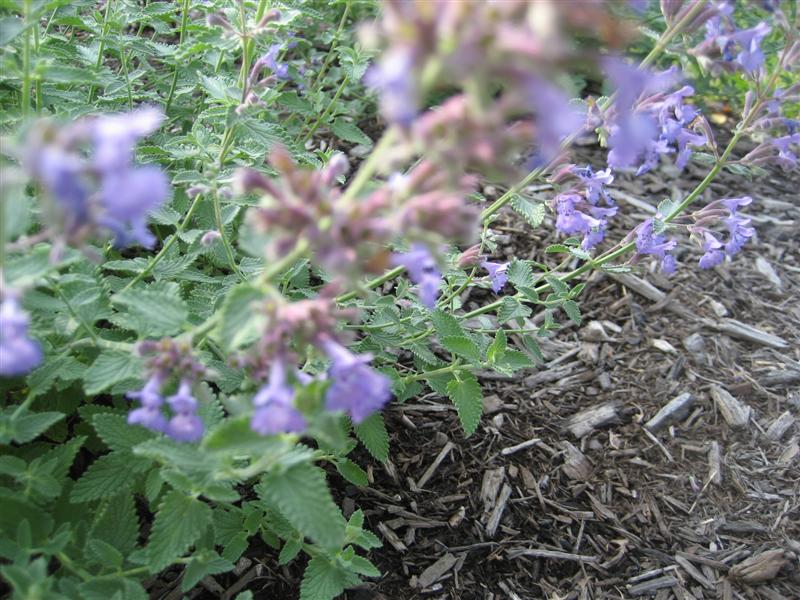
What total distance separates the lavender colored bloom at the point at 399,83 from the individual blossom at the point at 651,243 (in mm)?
2030

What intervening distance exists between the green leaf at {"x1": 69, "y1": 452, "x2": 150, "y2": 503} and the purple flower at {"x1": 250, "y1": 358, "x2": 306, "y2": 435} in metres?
0.78

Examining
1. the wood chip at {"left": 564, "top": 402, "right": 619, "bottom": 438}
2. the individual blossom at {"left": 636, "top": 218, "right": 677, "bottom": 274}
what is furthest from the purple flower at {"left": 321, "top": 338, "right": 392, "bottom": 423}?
the wood chip at {"left": 564, "top": 402, "right": 619, "bottom": 438}

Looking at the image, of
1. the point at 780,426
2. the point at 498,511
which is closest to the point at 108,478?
the point at 498,511

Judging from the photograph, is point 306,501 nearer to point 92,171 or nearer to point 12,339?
point 12,339

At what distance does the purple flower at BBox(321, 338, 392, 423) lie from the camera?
180cm

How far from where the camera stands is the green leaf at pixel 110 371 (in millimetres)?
2039

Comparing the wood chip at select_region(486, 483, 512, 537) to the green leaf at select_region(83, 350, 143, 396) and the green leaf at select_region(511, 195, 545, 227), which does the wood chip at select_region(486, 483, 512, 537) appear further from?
the green leaf at select_region(83, 350, 143, 396)

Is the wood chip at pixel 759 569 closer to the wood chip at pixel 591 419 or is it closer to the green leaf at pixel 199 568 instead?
the wood chip at pixel 591 419

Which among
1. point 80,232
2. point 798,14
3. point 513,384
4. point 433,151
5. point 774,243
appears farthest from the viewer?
point 774,243

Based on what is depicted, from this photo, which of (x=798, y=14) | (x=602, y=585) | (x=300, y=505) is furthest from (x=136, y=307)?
(x=798, y=14)

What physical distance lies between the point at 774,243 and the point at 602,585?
3.01 meters

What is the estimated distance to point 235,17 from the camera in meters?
3.14

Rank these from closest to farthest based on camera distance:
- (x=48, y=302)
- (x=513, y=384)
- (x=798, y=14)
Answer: (x=48, y=302) → (x=798, y=14) → (x=513, y=384)

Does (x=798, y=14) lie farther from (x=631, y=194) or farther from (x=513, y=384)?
(x=631, y=194)
